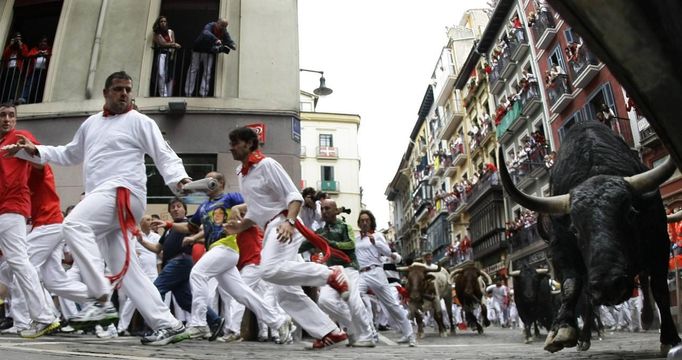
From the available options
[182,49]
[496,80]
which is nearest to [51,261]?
[182,49]

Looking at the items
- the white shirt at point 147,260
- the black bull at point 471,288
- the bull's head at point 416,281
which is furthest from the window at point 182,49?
the black bull at point 471,288

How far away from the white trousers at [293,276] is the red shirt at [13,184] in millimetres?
2594

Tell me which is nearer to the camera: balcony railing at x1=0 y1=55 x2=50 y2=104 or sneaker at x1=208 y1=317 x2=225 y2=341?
sneaker at x1=208 y1=317 x2=225 y2=341

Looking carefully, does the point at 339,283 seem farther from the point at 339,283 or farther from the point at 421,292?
the point at 421,292

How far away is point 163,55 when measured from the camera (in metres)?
15.9

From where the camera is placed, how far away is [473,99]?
46.0 metres

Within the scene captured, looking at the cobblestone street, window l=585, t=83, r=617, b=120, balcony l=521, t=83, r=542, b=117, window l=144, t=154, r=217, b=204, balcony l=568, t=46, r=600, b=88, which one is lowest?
the cobblestone street

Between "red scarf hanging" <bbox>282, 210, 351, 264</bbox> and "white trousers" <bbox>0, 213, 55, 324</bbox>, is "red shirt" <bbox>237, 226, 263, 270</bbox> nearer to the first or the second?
"red scarf hanging" <bbox>282, 210, 351, 264</bbox>

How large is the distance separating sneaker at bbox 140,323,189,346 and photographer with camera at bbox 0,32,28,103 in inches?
564

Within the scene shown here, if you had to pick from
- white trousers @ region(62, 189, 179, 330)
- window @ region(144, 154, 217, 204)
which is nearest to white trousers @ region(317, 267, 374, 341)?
white trousers @ region(62, 189, 179, 330)

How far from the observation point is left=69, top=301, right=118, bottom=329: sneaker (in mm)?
4727

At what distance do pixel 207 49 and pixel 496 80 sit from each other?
28.3 meters

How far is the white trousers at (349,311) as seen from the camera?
6664 millimetres

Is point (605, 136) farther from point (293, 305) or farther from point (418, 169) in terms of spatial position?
point (418, 169)
